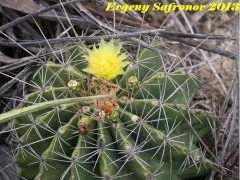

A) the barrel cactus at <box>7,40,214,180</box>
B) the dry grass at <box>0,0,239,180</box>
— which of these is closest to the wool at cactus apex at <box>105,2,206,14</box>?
the dry grass at <box>0,0,239,180</box>

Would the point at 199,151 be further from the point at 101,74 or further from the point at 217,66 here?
the point at 217,66

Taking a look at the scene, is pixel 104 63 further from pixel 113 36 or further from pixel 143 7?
pixel 143 7

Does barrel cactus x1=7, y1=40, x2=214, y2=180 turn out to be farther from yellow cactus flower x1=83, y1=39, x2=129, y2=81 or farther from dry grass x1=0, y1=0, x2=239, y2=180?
dry grass x1=0, y1=0, x2=239, y2=180

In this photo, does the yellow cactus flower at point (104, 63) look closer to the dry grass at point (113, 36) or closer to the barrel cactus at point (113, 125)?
the barrel cactus at point (113, 125)

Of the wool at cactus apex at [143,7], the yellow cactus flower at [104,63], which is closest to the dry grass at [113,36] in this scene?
the wool at cactus apex at [143,7]

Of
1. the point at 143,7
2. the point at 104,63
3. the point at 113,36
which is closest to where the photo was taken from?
the point at 104,63

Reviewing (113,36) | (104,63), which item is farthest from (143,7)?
(104,63)

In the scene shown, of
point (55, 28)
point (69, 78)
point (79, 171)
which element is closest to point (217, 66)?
point (55, 28)

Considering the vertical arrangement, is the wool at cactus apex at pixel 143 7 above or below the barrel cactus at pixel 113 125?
above
